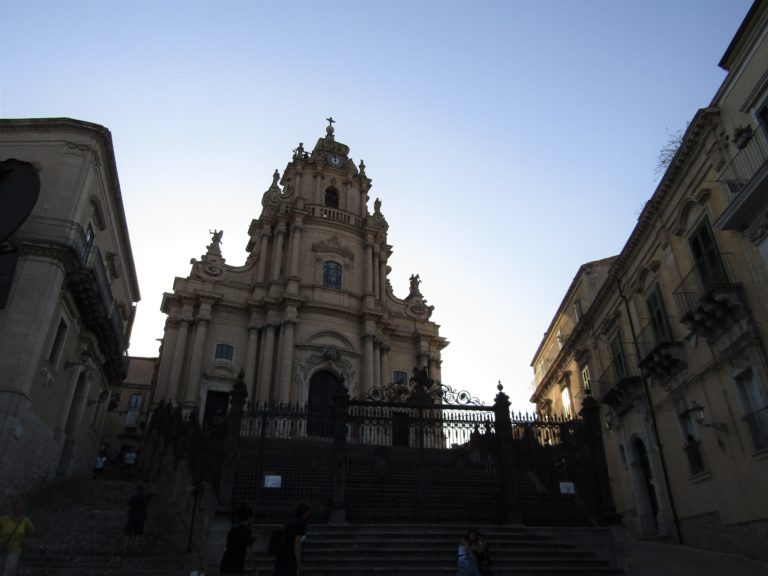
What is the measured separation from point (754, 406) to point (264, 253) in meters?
25.2

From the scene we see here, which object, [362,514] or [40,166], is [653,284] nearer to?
[362,514]

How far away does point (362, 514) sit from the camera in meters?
11.9

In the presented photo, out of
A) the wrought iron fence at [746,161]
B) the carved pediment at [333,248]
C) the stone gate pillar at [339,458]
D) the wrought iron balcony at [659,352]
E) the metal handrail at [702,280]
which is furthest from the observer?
the carved pediment at [333,248]

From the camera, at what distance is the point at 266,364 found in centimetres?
2819

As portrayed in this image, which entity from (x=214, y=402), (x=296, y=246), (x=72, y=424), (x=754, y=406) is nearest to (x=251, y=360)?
(x=214, y=402)

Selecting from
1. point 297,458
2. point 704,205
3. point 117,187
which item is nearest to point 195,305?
point 117,187

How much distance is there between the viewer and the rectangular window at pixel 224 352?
28516 mm

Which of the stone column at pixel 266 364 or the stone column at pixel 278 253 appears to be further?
the stone column at pixel 278 253

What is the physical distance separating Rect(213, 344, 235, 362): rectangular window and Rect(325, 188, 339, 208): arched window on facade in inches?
475

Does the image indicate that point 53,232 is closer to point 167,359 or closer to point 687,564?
point 167,359

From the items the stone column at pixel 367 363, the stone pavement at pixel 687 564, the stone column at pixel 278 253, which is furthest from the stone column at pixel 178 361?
the stone pavement at pixel 687 564

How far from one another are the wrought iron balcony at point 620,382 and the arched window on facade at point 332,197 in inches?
793

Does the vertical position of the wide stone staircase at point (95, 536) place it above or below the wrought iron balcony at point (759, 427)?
below

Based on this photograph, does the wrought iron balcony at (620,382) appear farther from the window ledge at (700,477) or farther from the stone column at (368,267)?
the stone column at (368,267)
